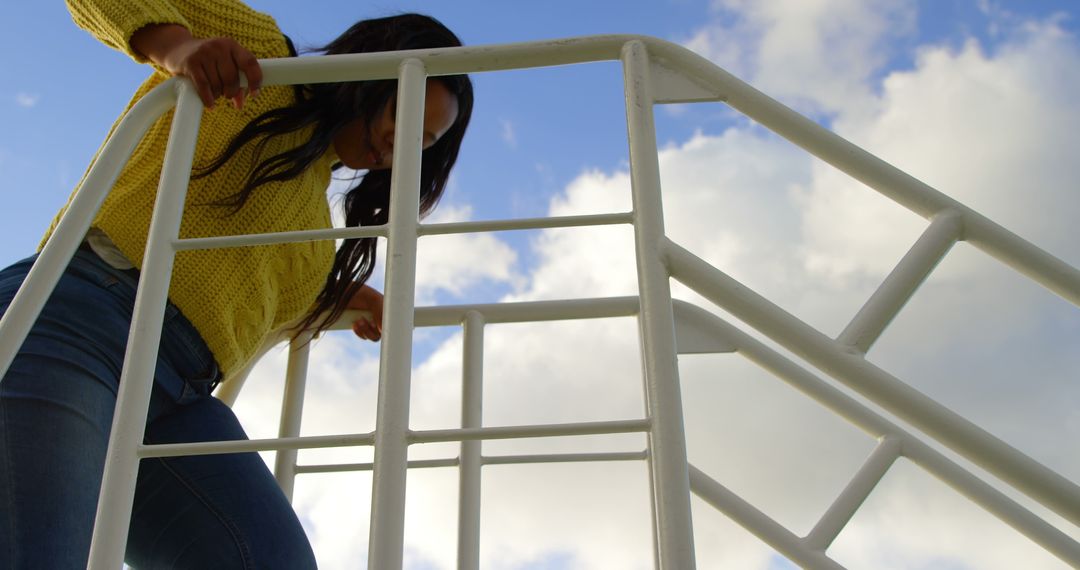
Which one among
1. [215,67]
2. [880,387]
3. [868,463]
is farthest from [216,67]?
[868,463]

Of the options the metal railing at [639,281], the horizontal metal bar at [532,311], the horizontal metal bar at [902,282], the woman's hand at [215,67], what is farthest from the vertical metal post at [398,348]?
the horizontal metal bar at [532,311]

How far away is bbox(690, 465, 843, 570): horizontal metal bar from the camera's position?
46.8 inches

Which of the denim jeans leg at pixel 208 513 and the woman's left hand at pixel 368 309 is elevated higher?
the woman's left hand at pixel 368 309

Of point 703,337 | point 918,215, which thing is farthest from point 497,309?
point 918,215

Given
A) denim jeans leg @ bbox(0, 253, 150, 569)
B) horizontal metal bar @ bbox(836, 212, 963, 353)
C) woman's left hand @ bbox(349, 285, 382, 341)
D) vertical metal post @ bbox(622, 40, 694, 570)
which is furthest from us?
woman's left hand @ bbox(349, 285, 382, 341)

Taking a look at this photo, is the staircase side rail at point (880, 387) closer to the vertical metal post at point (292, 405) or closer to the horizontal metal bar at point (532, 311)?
the horizontal metal bar at point (532, 311)

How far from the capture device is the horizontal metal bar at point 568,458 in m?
1.46

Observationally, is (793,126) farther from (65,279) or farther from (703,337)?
(65,279)

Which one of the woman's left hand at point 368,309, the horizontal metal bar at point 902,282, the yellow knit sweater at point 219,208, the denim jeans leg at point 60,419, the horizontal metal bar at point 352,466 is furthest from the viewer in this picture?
the woman's left hand at point 368,309

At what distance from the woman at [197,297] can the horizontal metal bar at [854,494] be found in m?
0.69

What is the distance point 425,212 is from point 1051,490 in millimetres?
1171

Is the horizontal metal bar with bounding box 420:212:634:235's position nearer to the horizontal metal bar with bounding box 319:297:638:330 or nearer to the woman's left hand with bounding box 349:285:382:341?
the horizontal metal bar with bounding box 319:297:638:330

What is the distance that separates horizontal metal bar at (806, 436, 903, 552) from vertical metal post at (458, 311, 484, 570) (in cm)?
49

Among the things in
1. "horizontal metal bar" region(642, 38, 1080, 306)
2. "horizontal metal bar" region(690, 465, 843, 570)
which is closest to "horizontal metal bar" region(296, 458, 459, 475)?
"horizontal metal bar" region(690, 465, 843, 570)
